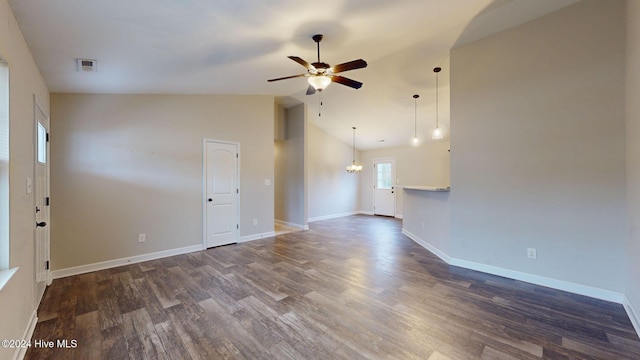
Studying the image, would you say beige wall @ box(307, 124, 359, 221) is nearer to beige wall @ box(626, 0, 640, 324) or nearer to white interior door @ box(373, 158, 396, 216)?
white interior door @ box(373, 158, 396, 216)

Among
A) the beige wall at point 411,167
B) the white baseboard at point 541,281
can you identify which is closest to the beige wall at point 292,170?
the beige wall at point 411,167

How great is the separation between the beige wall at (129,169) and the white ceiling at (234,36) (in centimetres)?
32

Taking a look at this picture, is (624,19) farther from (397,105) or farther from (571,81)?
(397,105)

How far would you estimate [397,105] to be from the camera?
19.4 ft

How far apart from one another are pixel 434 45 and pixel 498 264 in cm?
320

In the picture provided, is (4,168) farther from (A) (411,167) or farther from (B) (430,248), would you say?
(A) (411,167)

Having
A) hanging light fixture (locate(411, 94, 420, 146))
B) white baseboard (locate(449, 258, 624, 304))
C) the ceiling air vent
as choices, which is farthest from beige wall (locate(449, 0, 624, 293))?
the ceiling air vent

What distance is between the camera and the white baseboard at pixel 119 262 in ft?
11.4

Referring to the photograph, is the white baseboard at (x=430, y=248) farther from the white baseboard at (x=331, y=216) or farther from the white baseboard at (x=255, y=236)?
the white baseboard at (x=255, y=236)

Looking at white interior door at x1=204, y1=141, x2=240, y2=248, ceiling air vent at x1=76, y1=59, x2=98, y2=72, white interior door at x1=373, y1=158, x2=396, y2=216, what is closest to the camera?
ceiling air vent at x1=76, y1=59, x2=98, y2=72

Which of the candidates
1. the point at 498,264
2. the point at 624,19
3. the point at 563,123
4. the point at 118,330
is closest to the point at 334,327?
the point at 118,330

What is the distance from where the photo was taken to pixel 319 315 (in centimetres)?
245

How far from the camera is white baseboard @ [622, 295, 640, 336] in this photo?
2176mm

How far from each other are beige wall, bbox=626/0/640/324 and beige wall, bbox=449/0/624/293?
0.18 m
